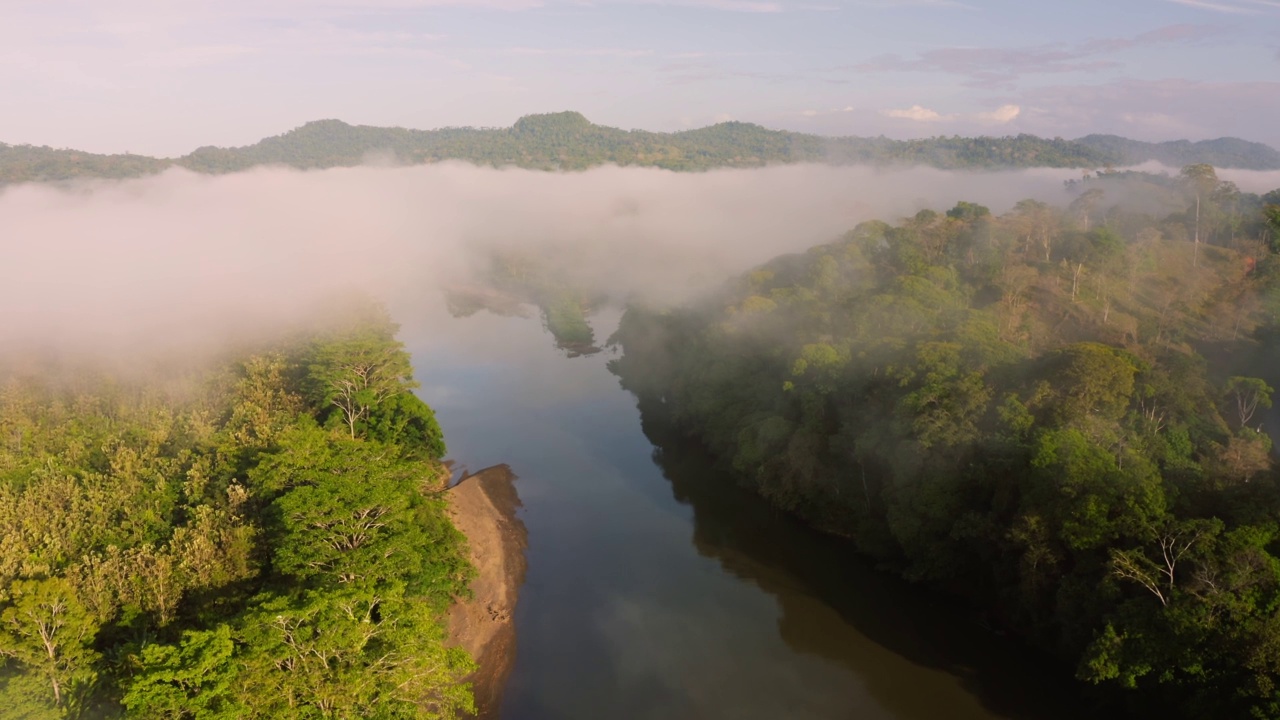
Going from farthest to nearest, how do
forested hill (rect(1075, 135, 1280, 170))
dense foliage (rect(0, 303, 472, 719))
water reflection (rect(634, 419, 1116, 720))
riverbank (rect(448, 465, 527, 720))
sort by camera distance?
forested hill (rect(1075, 135, 1280, 170)) → riverbank (rect(448, 465, 527, 720)) → water reflection (rect(634, 419, 1116, 720)) → dense foliage (rect(0, 303, 472, 719))

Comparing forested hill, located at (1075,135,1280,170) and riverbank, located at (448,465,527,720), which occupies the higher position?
forested hill, located at (1075,135,1280,170)

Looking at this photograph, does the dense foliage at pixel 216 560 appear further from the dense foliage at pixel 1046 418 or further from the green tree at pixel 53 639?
the dense foliage at pixel 1046 418

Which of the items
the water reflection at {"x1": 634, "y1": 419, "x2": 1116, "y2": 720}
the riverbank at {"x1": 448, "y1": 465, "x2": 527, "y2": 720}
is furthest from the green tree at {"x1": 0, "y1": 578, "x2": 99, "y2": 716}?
the water reflection at {"x1": 634, "y1": 419, "x2": 1116, "y2": 720}

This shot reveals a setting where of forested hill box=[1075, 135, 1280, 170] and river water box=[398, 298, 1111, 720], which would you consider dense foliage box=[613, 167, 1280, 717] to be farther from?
forested hill box=[1075, 135, 1280, 170]

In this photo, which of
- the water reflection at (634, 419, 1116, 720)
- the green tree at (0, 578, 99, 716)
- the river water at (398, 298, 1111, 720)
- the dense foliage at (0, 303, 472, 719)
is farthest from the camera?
the river water at (398, 298, 1111, 720)

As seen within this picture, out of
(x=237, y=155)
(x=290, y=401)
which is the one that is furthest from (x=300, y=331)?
(x=237, y=155)

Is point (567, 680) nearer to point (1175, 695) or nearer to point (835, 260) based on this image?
point (1175, 695)
